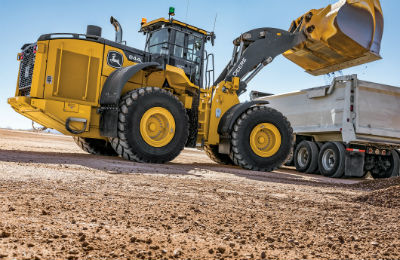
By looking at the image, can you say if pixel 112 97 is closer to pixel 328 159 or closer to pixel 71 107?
pixel 71 107

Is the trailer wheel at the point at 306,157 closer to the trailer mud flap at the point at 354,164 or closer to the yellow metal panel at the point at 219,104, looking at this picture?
the trailer mud flap at the point at 354,164

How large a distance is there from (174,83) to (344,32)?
13.5ft

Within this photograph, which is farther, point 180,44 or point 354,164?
point 354,164

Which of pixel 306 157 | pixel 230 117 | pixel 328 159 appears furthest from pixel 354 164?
pixel 230 117

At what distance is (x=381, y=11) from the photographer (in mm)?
9586

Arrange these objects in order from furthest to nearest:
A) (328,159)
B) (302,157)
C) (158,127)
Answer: (302,157), (328,159), (158,127)

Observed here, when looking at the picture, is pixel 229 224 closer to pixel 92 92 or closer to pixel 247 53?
pixel 92 92

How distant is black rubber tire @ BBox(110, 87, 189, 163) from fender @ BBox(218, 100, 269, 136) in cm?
102

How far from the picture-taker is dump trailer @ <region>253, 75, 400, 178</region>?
10.2m

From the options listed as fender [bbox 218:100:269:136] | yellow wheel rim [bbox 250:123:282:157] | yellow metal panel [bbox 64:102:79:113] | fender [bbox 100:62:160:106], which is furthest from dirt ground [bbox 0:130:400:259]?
yellow wheel rim [bbox 250:123:282:157]

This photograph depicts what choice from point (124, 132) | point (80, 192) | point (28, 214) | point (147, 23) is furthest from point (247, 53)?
point (28, 214)

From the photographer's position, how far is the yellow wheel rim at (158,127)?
25.6 feet

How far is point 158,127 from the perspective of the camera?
8.07 metres

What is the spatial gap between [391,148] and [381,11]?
3.79 m
